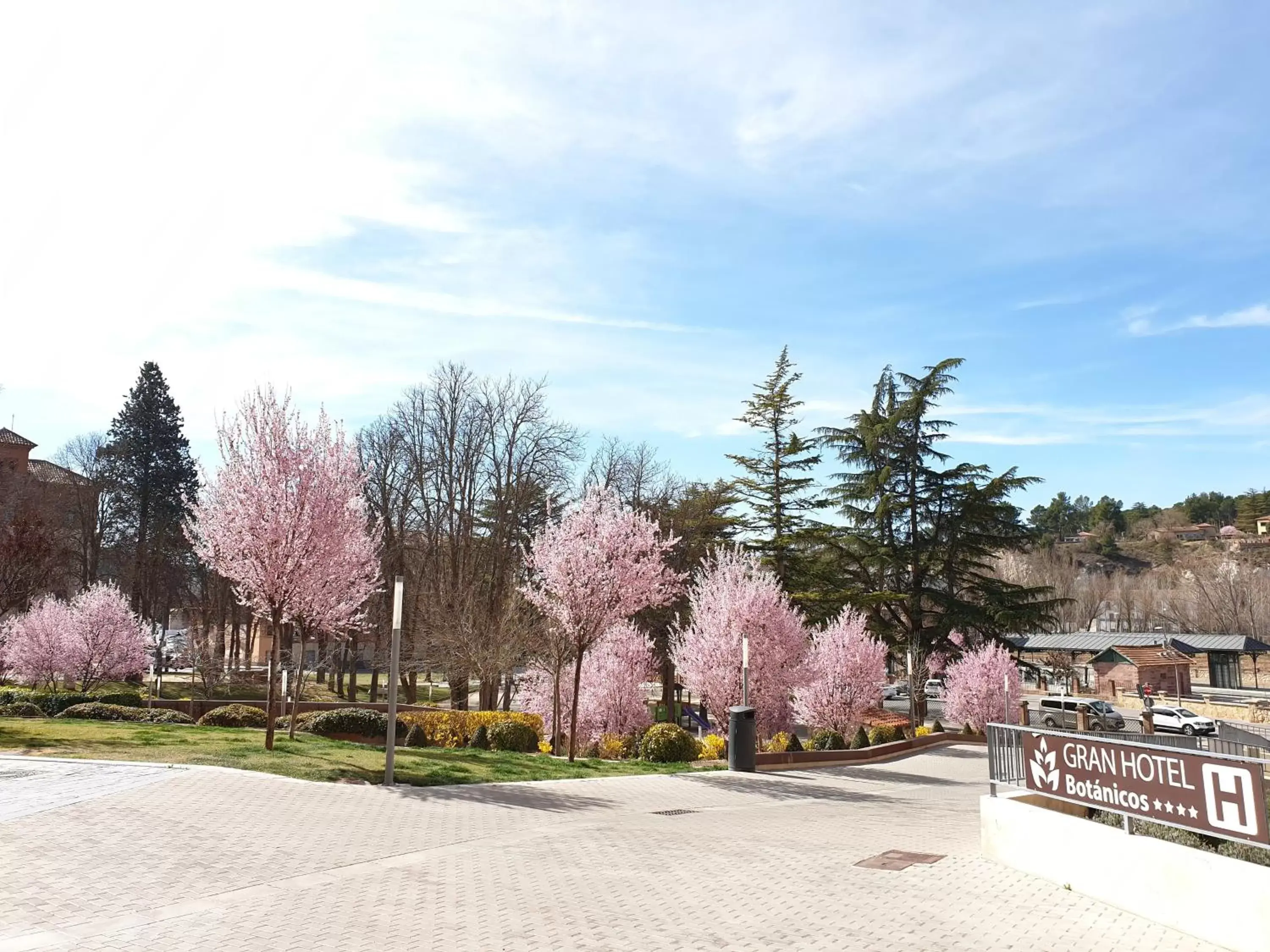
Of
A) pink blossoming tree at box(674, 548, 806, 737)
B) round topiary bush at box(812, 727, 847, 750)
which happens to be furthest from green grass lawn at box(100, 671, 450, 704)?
round topiary bush at box(812, 727, 847, 750)

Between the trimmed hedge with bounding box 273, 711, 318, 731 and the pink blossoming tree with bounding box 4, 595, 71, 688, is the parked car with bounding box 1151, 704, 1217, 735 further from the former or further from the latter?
the pink blossoming tree with bounding box 4, 595, 71, 688

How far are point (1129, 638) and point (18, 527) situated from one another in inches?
2652

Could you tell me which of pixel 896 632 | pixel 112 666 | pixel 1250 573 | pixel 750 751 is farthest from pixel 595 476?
pixel 1250 573

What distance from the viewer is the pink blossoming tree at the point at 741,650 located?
25.0m

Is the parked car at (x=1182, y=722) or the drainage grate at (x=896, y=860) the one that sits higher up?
the drainage grate at (x=896, y=860)

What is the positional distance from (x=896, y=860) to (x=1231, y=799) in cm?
387

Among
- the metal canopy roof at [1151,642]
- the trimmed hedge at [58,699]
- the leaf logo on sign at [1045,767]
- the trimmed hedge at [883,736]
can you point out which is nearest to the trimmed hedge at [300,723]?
the trimmed hedge at [58,699]

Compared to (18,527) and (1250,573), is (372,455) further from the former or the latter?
(1250,573)

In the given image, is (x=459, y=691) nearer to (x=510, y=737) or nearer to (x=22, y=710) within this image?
(x=510, y=737)

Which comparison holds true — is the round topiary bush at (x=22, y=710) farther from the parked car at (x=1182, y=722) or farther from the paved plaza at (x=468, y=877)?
the parked car at (x=1182, y=722)

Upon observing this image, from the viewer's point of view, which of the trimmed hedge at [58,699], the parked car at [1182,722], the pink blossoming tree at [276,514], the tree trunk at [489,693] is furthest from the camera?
the parked car at [1182,722]

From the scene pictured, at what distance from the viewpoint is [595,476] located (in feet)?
151

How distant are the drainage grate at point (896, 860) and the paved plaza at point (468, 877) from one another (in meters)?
0.17

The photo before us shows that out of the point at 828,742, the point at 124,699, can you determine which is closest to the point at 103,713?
the point at 124,699
